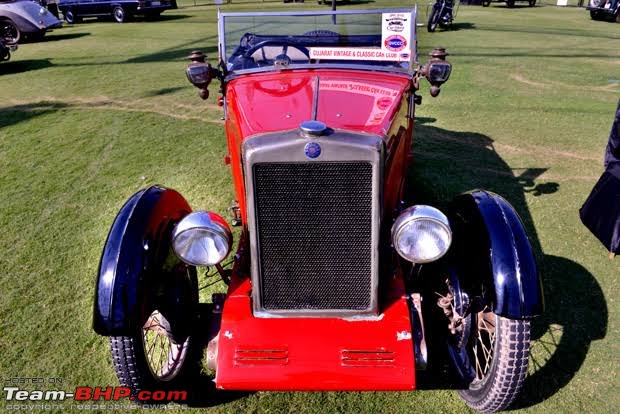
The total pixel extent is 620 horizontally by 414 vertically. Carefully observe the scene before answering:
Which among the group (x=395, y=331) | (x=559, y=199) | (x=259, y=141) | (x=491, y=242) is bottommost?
(x=559, y=199)

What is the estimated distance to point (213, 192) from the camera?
16.3 ft

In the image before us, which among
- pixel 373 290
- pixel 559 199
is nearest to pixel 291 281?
pixel 373 290

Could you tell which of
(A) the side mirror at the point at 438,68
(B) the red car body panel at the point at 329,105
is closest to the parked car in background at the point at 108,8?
(B) the red car body panel at the point at 329,105

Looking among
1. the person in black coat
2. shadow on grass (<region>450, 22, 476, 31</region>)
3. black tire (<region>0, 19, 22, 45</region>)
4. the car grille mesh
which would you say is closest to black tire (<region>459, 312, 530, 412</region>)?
the car grille mesh

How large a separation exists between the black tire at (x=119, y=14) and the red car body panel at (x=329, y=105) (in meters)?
18.5

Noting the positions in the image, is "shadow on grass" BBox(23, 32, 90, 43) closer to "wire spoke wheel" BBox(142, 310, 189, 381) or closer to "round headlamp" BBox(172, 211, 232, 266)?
"wire spoke wheel" BBox(142, 310, 189, 381)

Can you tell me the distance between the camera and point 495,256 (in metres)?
2.43

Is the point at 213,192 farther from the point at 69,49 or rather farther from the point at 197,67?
the point at 69,49

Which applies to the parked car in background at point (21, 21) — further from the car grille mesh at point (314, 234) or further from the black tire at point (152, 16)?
the car grille mesh at point (314, 234)

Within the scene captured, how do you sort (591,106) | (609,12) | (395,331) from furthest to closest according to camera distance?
1. (609,12)
2. (591,106)
3. (395,331)

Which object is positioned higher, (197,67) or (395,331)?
(197,67)

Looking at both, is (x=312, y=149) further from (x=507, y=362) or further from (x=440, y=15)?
(x=440, y=15)

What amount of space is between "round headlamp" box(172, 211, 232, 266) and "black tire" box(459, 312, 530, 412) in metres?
1.53

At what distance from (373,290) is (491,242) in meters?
0.69
